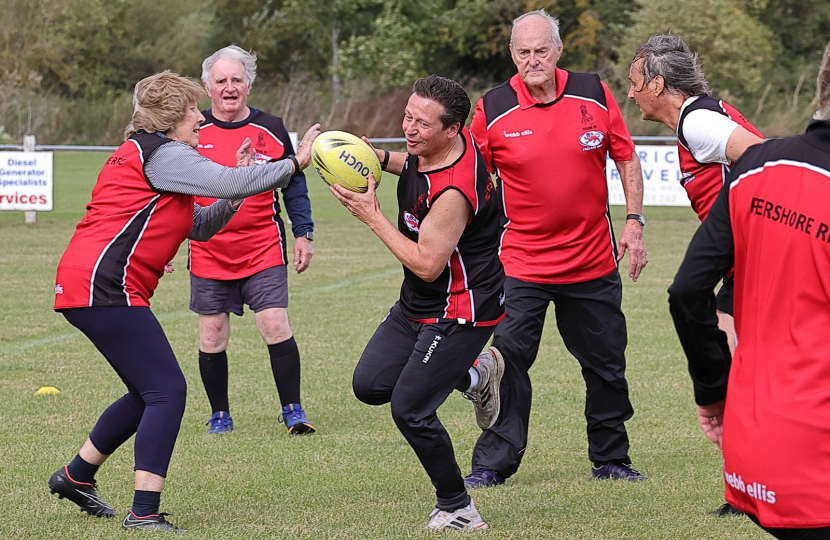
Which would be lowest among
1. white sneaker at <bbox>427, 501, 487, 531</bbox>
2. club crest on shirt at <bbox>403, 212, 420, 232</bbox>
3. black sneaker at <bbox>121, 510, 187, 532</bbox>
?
black sneaker at <bbox>121, 510, 187, 532</bbox>

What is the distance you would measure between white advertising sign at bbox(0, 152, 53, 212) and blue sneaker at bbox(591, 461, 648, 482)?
15.2m

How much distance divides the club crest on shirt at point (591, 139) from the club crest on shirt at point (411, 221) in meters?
1.40

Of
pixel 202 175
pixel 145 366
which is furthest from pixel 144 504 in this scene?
pixel 202 175

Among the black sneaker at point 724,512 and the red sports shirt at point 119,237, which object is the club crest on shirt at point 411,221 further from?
the black sneaker at point 724,512

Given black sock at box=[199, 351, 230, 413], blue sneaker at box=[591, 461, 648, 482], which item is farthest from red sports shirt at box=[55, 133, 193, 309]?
blue sneaker at box=[591, 461, 648, 482]

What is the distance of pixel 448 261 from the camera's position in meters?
4.90

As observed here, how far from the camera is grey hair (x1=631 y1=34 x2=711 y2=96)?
5.01 metres

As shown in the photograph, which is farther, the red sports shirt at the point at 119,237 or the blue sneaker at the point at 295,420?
the blue sneaker at the point at 295,420

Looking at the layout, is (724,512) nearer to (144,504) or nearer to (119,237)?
(144,504)

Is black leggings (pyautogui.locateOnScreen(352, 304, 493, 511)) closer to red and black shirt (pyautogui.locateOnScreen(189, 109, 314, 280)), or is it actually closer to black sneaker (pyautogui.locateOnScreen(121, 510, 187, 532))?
black sneaker (pyautogui.locateOnScreen(121, 510, 187, 532))

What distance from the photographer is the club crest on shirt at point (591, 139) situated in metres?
5.91

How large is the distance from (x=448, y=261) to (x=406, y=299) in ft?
1.06

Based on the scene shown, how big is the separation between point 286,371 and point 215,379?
1.45ft

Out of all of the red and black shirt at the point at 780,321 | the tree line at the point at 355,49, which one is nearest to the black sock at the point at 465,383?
the red and black shirt at the point at 780,321
